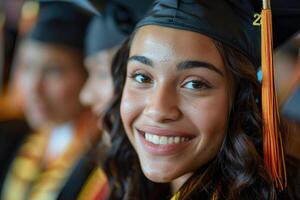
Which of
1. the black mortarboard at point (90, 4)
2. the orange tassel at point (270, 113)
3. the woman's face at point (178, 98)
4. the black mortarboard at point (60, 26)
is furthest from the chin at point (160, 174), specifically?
the black mortarboard at point (60, 26)

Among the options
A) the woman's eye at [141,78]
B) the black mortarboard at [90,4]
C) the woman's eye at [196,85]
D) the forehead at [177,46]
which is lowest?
the woman's eye at [196,85]

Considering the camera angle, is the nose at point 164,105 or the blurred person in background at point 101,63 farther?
the blurred person in background at point 101,63

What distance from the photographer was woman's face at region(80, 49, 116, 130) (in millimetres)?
1890

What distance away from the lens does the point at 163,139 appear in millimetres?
1216

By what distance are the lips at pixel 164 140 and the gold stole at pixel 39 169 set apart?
0.69 metres

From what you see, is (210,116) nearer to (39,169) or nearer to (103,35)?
(103,35)

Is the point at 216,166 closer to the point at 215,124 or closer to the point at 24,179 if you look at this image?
the point at 215,124

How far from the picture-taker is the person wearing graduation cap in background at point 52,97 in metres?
2.08

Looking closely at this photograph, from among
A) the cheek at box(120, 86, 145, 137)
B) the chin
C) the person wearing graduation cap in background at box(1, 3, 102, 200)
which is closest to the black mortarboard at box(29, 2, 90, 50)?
the person wearing graduation cap in background at box(1, 3, 102, 200)

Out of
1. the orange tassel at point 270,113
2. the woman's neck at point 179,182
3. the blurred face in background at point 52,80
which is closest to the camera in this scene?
the orange tassel at point 270,113

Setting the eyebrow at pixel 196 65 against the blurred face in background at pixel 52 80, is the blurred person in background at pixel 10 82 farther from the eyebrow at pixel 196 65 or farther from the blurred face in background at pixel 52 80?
the eyebrow at pixel 196 65

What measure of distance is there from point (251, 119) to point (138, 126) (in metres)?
0.25

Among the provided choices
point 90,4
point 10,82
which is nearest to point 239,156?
point 90,4

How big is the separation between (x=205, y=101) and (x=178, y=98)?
0.19ft
